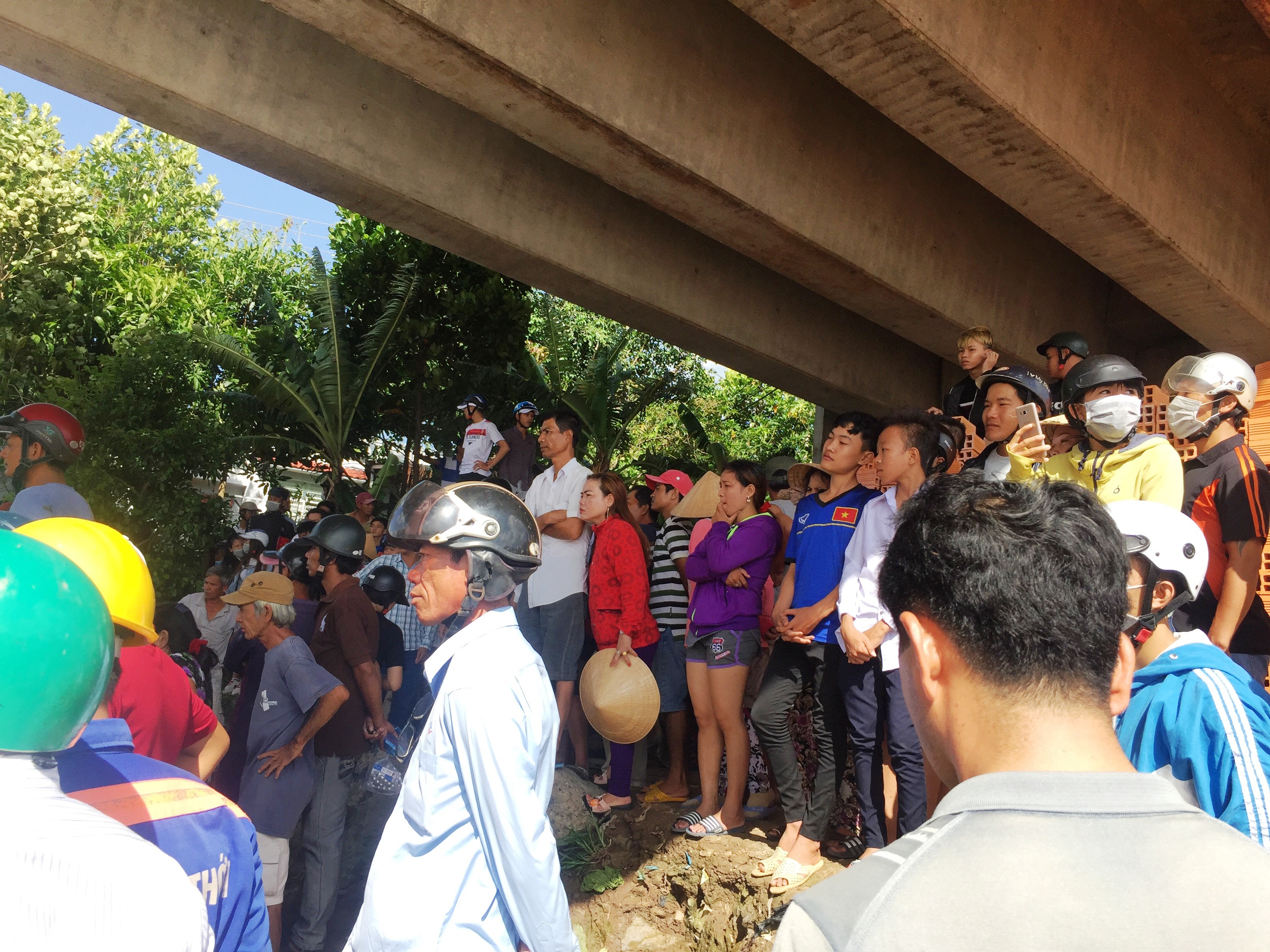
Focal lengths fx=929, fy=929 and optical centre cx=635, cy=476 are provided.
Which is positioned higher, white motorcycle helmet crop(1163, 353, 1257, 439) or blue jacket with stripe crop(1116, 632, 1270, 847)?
white motorcycle helmet crop(1163, 353, 1257, 439)

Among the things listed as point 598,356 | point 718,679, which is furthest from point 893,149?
point 598,356

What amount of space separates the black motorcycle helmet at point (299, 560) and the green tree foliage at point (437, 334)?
8.49 metres

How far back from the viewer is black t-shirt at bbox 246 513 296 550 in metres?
12.9

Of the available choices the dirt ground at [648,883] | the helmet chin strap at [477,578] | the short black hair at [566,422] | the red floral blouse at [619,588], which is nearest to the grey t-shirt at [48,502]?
the dirt ground at [648,883]

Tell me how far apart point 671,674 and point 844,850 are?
72.9 inches

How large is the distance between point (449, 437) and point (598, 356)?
4.05m

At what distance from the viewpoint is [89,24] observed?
5.61 meters

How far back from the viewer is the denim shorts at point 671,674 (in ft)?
23.0

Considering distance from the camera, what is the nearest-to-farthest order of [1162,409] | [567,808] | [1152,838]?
1. [1152,838]
2. [1162,409]
3. [567,808]

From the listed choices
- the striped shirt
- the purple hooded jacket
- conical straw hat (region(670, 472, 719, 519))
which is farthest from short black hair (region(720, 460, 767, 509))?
the striped shirt

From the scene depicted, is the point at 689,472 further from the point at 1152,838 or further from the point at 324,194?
the point at 1152,838

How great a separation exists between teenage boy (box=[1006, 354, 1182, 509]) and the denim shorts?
319cm

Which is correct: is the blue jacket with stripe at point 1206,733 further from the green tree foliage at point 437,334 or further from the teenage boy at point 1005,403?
the green tree foliage at point 437,334

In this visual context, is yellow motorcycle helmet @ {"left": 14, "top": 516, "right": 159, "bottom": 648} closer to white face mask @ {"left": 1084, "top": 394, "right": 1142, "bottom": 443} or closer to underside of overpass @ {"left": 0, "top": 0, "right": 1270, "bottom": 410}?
underside of overpass @ {"left": 0, "top": 0, "right": 1270, "bottom": 410}
